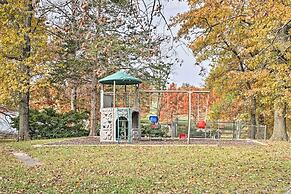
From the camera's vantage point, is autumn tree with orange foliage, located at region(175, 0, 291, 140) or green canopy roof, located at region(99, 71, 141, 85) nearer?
green canopy roof, located at region(99, 71, 141, 85)

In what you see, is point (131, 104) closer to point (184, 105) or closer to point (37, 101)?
point (37, 101)

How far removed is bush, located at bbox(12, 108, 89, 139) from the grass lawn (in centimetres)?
979

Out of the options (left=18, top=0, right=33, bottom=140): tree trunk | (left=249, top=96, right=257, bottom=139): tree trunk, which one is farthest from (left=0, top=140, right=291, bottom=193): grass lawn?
(left=249, top=96, right=257, bottom=139): tree trunk

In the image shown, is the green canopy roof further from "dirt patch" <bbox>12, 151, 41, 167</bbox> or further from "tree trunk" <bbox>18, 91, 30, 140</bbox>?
"dirt patch" <bbox>12, 151, 41, 167</bbox>

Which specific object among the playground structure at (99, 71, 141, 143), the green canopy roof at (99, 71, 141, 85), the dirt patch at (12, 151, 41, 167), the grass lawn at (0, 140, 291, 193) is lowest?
the dirt patch at (12, 151, 41, 167)

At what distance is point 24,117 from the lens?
2070cm

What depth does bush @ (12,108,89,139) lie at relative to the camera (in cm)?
2298

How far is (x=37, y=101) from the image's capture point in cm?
2738

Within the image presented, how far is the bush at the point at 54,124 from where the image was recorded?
22978 mm

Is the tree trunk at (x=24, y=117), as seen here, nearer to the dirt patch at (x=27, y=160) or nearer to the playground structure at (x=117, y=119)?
the playground structure at (x=117, y=119)

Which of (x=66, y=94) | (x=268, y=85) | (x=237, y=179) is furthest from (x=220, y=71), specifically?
(x=237, y=179)

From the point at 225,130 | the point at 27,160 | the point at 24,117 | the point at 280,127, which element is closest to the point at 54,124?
the point at 24,117

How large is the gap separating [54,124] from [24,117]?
2.99 m

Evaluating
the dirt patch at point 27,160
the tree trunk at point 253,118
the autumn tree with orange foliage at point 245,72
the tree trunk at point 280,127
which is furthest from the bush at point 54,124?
the tree trunk at point 280,127
